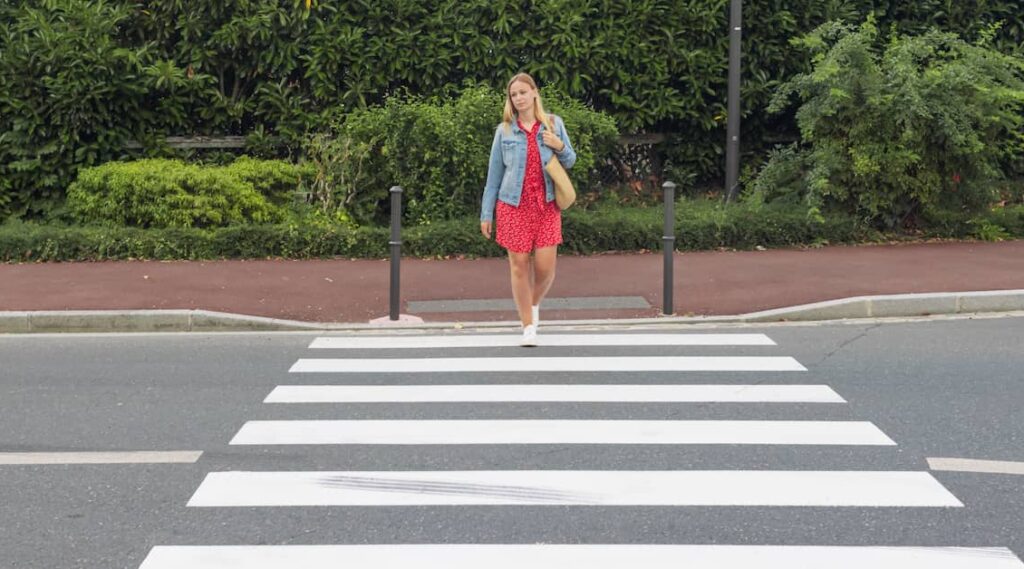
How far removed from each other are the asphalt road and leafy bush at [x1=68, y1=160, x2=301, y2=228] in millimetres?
4129

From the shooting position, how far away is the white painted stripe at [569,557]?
5.02m

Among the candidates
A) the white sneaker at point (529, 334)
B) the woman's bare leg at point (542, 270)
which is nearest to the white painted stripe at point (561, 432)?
the white sneaker at point (529, 334)

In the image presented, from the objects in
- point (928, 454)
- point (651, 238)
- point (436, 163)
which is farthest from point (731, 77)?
point (928, 454)

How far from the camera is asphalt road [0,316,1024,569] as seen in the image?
17.7 feet

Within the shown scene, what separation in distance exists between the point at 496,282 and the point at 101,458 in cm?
601

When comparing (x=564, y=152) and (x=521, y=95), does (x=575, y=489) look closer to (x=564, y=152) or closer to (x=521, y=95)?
(x=564, y=152)

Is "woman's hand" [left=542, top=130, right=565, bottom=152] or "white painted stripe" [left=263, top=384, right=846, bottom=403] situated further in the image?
"woman's hand" [left=542, top=130, right=565, bottom=152]

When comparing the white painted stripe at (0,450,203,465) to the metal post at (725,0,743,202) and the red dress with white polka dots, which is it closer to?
the red dress with white polka dots

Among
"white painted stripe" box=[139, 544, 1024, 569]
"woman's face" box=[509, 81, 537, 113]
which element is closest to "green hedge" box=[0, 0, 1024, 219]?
"woman's face" box=[509, 81, 537, 113]

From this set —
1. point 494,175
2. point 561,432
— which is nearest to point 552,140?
point 494,175

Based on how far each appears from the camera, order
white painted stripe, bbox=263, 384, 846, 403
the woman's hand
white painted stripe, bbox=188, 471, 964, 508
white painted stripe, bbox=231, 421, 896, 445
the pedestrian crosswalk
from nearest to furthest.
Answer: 1. the pedestrian crosswalk
2. white painted stripe, bbox=188, 471, 964, 508
3. white painted stripe, bbox=231, 421, 896, 445
4. white painted stripe, bbox=263, 384, 846, 403
5. the woman's hand

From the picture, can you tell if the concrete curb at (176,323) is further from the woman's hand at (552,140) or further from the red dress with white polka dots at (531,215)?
the woman's hand at (552,140)

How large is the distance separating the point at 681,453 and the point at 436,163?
27.7 ft

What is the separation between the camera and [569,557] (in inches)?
201
